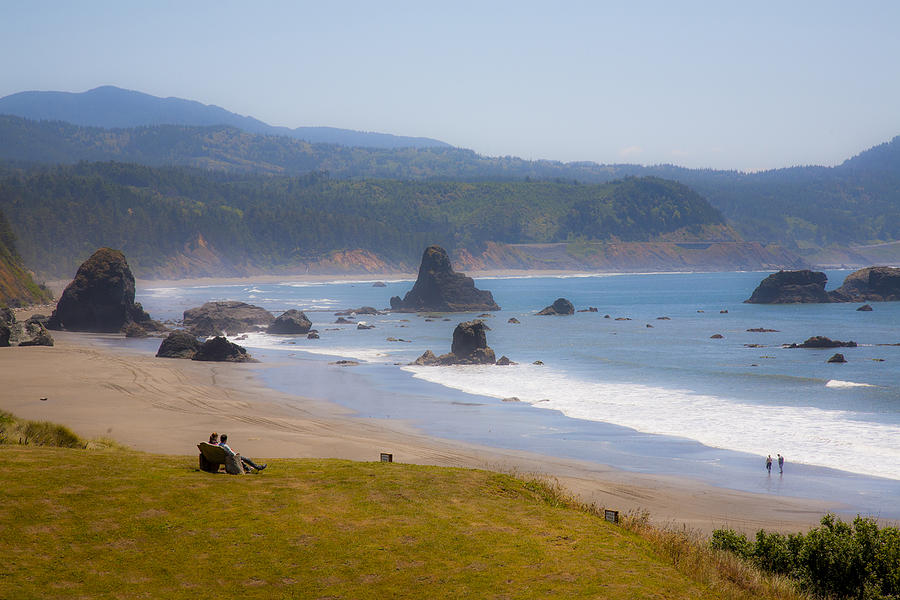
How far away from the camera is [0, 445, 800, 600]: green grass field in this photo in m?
10.9

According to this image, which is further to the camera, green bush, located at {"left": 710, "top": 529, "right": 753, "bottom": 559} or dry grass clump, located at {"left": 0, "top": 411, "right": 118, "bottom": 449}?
dry grass clump, located at {"left": 0, "top": 411, "right": 118, "bottom": 449}

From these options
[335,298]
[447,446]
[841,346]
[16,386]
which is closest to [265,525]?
[447,446]

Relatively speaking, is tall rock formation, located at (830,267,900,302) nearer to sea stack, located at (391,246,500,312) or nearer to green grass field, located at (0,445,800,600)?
sea stack, located at (391,246,500,312)

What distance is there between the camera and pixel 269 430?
2908 cm

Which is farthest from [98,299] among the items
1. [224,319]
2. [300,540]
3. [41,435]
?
[300,540]

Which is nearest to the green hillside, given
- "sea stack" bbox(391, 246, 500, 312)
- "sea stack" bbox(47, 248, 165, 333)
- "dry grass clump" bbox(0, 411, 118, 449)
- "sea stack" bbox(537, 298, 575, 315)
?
"sea stack" bbox(47, 248, 165, 333)

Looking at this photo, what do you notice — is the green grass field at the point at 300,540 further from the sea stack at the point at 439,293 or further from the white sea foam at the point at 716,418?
the sea stack at the point at 439,293

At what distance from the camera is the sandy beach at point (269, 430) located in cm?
2116

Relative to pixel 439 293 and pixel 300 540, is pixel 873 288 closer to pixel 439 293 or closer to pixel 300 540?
pixel 439 293

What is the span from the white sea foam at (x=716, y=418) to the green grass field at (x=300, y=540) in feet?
54.2

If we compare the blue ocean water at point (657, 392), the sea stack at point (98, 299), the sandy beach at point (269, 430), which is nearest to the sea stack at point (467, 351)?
the blue ocean water at point (657, 392)

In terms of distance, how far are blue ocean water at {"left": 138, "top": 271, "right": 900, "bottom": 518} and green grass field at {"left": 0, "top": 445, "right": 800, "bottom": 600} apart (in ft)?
40.4

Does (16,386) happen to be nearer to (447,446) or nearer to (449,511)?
(447,446)

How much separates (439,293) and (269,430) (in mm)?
82905
